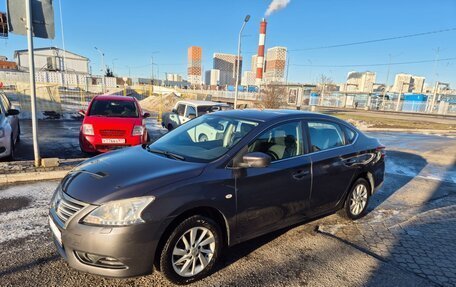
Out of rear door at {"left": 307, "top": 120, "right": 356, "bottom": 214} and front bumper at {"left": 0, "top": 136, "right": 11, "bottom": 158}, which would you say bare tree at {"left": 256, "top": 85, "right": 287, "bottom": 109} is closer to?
front bumper at {"left": 0, "top": 136, "right": 11, "bottom": 158}

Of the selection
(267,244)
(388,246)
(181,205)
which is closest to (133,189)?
(181,205)

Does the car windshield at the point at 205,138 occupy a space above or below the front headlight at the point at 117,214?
above

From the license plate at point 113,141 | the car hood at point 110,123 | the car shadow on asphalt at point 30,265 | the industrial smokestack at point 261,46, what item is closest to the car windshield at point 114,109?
the car hood at point 110,123

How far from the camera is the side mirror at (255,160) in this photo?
3.09m

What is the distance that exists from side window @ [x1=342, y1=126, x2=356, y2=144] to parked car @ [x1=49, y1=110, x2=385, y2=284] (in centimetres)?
11

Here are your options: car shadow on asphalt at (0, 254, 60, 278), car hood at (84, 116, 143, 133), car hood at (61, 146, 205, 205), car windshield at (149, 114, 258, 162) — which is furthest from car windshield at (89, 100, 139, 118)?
car shadow on asphalt at (0, 254, 60, 278)

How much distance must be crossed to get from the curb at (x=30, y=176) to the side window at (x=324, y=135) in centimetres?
483

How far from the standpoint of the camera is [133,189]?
263 centimetres

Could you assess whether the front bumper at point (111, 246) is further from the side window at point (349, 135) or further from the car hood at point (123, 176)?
the side window at point (349, 135)

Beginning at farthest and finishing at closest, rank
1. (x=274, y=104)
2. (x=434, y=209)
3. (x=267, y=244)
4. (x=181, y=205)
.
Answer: (x=274, y=104), (x=434, y=209), (x=267, y=244), (x=181, y=205)

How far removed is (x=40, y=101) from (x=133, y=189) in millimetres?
17387

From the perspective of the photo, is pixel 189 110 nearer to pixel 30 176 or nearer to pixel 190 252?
pixel 30 176

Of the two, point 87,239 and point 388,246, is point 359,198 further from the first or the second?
point 87,239

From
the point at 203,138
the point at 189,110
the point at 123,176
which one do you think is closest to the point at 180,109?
the point at 189,110
